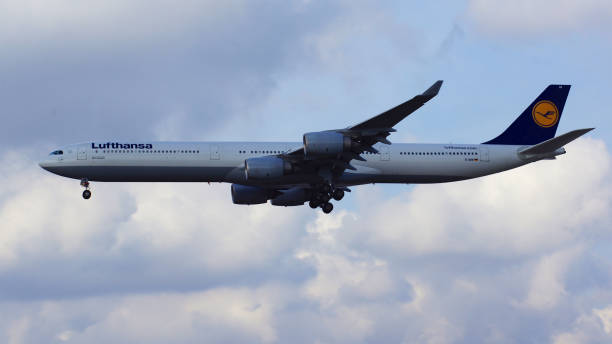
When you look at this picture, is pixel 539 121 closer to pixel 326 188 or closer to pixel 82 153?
pixel 326 188

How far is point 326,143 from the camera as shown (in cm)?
6003

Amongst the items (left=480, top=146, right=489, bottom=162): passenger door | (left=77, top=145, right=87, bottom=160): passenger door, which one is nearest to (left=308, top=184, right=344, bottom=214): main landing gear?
(left=480, top=146, right=489, bottom=162): passenger door

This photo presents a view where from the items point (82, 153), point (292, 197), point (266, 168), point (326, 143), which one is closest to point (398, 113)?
point (326, 143)

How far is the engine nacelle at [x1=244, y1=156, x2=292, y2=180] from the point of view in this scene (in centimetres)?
6181

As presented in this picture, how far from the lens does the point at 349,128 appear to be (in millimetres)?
60344

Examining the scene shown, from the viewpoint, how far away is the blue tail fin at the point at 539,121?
71.5 meters

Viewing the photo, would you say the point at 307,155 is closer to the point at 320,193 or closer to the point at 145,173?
the point at 320,193

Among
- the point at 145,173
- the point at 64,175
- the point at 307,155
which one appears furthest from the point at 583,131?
the point at 64,175

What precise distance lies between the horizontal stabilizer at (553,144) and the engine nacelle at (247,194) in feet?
58.1

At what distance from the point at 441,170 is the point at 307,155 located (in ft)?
36.5

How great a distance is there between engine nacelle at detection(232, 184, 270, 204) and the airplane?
0.07 metres

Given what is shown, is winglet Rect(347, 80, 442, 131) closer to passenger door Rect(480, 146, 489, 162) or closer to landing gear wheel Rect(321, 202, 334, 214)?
landing gear wheel Rect(321, 202, 334, 214)

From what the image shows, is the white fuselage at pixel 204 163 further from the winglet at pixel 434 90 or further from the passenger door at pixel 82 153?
the winglet at pixel 434 90

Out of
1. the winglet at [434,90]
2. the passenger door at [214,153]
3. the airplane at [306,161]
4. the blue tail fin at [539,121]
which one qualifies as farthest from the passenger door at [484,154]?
the passenger door at [214,153]
